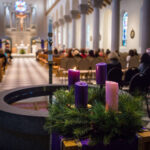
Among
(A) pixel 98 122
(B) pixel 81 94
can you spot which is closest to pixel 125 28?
(B) pixel 81 94

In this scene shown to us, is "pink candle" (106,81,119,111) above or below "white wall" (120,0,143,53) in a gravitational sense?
below

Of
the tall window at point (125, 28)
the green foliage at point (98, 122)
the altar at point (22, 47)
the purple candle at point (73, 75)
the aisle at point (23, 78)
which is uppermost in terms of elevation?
the tall window at point (125, 28)

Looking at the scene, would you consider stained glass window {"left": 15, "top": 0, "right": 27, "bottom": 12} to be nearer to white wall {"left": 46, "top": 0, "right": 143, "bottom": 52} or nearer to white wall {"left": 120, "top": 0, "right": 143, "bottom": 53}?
white wall {"left": 46, "top": 0, "right": 143, "bottom": 52}

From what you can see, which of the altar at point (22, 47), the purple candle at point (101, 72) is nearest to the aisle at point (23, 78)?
the purple candle at point (101, 72)

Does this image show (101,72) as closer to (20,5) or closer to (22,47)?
(22,47)

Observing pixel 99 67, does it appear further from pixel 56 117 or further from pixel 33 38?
pixel 33 38

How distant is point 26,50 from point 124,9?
21.5 metres

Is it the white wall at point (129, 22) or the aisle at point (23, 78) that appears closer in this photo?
the aisle at point (23, 78)

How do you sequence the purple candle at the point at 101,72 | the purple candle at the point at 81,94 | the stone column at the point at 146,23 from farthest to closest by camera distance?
the stone column at the point at 146,23 → the purple candle at the point at 101,72 → the purple candle at the point at 81,94

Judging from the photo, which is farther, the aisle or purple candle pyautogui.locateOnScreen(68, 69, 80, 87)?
the aisle

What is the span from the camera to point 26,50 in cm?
3700

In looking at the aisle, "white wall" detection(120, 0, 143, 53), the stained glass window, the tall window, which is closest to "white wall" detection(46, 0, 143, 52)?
"white wall" detection(120, 0, 143, 53)

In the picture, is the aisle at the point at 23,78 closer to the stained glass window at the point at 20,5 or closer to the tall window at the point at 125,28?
the tall window at the point at 125,28

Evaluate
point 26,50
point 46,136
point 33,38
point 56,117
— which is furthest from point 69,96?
point 33,38
